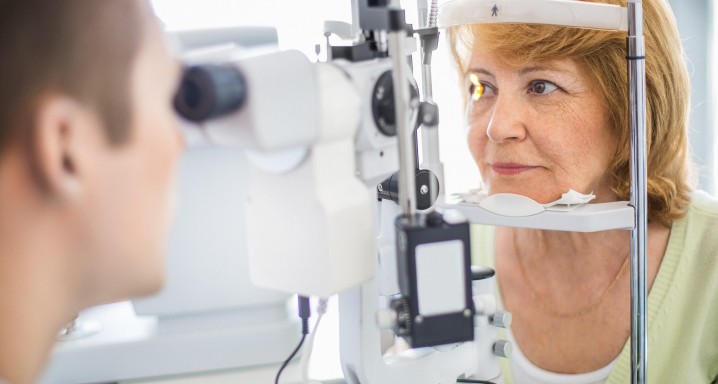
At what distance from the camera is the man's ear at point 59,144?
56cm

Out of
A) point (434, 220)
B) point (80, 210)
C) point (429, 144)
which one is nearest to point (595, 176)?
point (429, 144)

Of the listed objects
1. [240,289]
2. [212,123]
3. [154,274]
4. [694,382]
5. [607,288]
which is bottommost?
[694,382]

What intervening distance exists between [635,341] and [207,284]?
707mm

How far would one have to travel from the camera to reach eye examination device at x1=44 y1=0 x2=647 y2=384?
28.5 inches

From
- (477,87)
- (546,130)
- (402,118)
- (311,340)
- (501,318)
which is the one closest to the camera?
(402,118)

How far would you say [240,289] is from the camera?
52.1 inches

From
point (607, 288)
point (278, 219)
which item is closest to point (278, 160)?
point (278, 219)

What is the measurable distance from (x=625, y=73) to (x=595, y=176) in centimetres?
21

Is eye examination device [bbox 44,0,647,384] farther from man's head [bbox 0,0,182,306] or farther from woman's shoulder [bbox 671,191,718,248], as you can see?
woman's shoulder [bbox 671,191,718,248]

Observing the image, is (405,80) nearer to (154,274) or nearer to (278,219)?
(278,219)

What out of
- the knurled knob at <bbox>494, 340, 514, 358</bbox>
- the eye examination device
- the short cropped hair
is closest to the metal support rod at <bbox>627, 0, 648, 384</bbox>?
the eye examination device

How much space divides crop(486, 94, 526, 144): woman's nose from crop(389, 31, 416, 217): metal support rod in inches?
26.8

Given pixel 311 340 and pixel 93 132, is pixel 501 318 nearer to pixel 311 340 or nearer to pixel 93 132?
pixel 311 340

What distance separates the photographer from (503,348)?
1.13m
